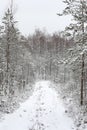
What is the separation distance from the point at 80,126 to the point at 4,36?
16.5 metres

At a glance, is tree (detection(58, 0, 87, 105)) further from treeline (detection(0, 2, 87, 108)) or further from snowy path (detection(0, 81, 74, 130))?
snowy path (detection(0, 81, 74, 130))

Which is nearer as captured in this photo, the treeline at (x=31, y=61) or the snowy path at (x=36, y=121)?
the snowy path at (x=36, y=121)

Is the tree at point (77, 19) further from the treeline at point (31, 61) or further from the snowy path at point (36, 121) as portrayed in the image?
the snowy path at point (36, 121)

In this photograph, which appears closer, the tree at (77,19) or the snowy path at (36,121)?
the snowy path at (36,121)

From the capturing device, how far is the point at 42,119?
14.6 meters

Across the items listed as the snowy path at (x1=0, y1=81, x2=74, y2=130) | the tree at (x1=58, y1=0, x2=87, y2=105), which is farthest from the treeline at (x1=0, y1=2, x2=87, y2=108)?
the snowy path at (x1=0, y1=81, x2=74, y2=130)

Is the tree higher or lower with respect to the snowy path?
higher

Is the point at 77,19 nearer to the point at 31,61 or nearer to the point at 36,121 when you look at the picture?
the point at 36,121

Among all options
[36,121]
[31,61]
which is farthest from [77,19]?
[31,61]

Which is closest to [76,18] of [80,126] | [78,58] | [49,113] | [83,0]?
[83,0]

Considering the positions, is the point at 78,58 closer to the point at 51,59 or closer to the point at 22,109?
the point at 22,109

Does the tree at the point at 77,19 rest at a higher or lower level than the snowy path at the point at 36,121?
higher

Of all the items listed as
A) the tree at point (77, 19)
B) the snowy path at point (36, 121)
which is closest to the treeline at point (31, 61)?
the tree at point (77, 19)

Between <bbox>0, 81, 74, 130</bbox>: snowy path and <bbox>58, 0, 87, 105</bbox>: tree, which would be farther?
<bbox>58, 0, 87, 105</bbox>: tree
